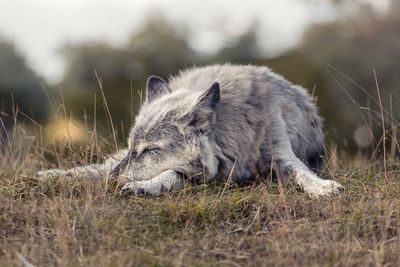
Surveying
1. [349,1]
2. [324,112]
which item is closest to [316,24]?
[349,1]

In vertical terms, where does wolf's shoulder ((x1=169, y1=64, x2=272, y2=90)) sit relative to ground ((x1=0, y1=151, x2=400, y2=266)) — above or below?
above

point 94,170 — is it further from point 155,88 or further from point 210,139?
point 155,88

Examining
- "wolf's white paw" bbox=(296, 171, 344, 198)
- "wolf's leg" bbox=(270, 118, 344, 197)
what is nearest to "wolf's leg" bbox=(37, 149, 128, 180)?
"wolf's leg" bbox=(270, 118, 344, 197)

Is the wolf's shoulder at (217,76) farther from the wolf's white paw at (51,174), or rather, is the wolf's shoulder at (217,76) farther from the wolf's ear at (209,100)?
the wolf's white paw at (51,174)

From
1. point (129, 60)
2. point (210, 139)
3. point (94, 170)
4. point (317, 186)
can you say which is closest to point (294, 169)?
point (317, 186)

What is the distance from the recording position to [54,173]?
25.4ft

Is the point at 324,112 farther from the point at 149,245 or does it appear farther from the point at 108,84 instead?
the point at 149,245

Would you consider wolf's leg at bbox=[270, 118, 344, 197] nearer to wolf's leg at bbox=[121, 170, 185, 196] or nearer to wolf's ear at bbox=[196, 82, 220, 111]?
wolf's ear at bbox=[196, 82, 220, 111]

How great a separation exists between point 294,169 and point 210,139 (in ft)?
2.74

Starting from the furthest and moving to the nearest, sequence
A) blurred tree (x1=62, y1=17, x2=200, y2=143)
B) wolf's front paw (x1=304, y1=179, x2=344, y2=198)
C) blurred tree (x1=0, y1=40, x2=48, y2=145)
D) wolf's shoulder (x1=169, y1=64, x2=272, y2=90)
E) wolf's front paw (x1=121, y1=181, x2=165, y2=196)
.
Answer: blurred tree (x1=62, y1=17, x2=200, y2=143) < blurred tree (x1=0, y1=40, x2=48, y2=145) < wolf's shoulder (x1=169, y1=64, x2=272, y2=90) < wolf's front paw (x1=304, y1=179, x2=344, y2=198) < wolf's front paw (x1=121, y1=181, x2=165, y2=196)

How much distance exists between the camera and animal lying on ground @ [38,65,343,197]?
7375 millimetres

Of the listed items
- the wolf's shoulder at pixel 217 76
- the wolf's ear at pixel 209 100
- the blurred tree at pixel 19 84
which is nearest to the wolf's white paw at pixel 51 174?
the wolf's ear at pixel 209 100

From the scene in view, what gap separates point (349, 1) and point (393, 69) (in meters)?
6.83

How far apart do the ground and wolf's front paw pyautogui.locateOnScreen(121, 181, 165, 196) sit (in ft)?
0.33
